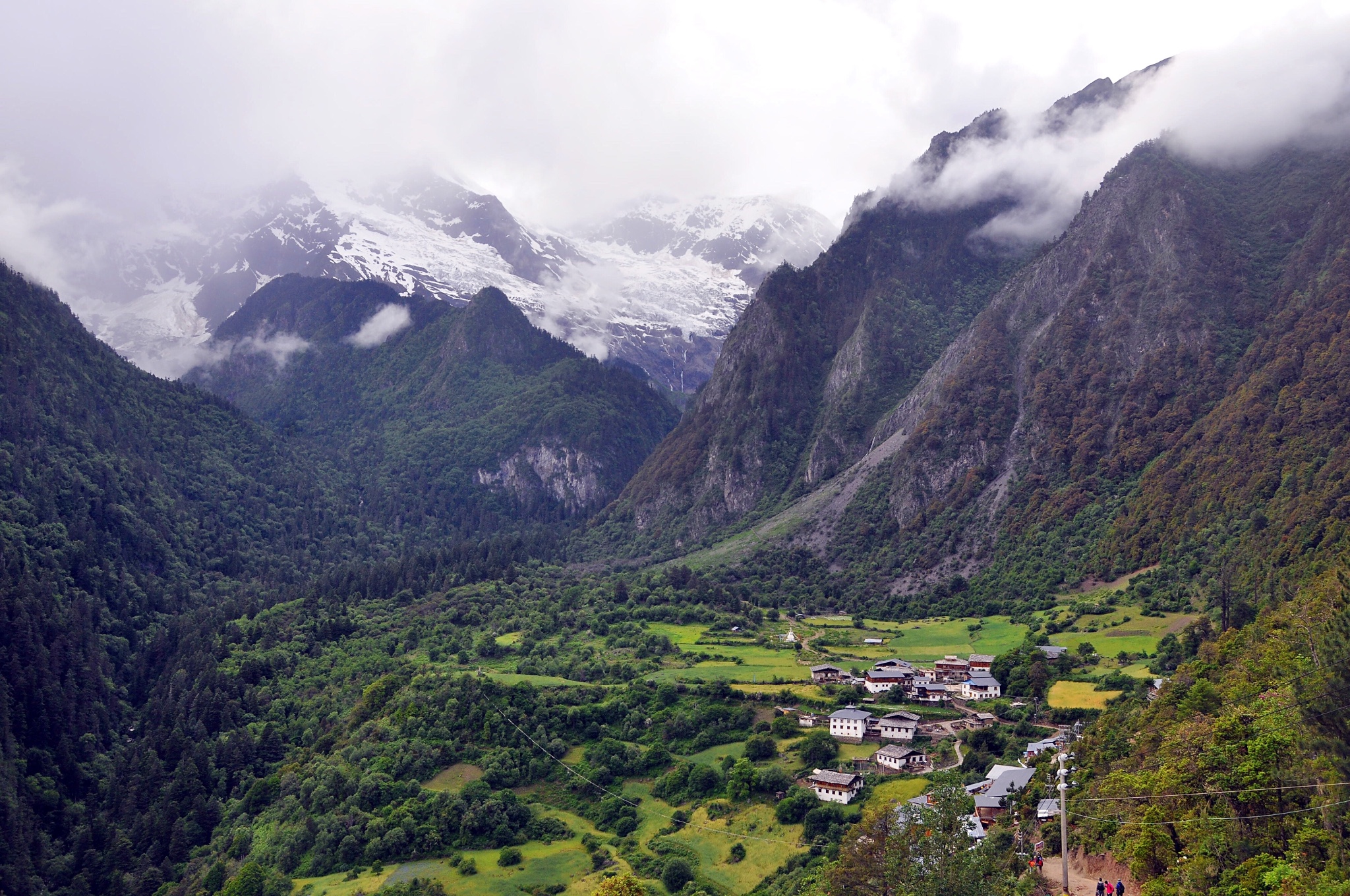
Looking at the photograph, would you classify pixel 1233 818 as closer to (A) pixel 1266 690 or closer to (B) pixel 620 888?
(A) pixel 1266 690

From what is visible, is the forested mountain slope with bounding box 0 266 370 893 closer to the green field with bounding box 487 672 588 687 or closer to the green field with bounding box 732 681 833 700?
the green field with bounding box 487 672 588 687

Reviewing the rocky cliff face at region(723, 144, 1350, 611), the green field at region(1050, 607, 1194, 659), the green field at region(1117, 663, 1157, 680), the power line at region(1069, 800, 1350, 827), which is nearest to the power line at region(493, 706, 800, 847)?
the power line at region(1069, 800, 1350, 827)

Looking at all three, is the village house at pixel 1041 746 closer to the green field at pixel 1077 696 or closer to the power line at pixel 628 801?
the green field at pixel 1077 696

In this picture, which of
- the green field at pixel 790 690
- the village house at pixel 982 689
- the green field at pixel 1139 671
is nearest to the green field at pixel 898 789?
the green field at pixel 790 690

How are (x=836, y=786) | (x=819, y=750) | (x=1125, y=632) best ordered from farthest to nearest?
(x=1125, y=632) → (x=819, y=750) → (x=836, y=786)

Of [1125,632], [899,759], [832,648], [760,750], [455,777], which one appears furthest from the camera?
[832,648]

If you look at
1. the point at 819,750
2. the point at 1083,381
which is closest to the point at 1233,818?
the point at 819,750

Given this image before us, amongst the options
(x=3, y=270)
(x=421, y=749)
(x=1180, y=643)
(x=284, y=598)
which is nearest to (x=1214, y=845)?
(x=1180, y=643)
